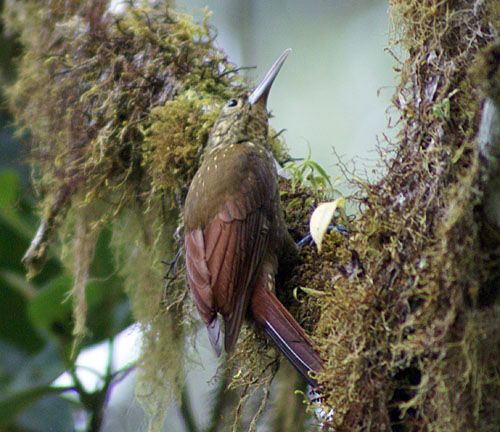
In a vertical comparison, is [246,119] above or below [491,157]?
above

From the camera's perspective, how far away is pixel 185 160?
2.90 m

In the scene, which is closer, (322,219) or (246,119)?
(322,219)

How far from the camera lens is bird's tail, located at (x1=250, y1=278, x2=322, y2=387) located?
2.05 metres

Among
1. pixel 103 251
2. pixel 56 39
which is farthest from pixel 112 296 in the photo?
pixel 56 39

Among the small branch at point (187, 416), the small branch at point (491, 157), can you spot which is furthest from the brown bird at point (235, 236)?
the small branch at point (187, 416)

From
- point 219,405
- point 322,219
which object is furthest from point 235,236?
point 219,405

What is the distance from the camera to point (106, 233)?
3559 millimetres

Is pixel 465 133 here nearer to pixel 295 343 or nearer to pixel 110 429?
pixel 295 343

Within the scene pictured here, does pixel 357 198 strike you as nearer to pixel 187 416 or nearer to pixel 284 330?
pixel 284 330

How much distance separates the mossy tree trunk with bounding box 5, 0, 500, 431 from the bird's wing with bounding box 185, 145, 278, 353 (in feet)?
0.49

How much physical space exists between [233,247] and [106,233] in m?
1.15

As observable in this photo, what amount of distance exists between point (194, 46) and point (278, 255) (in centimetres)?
97

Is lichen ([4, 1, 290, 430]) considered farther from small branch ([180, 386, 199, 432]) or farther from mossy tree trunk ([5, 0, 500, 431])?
small branch ([180, 386, 199, 432])

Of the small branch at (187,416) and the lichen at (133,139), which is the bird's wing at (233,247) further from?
the small branch at (187,416)
